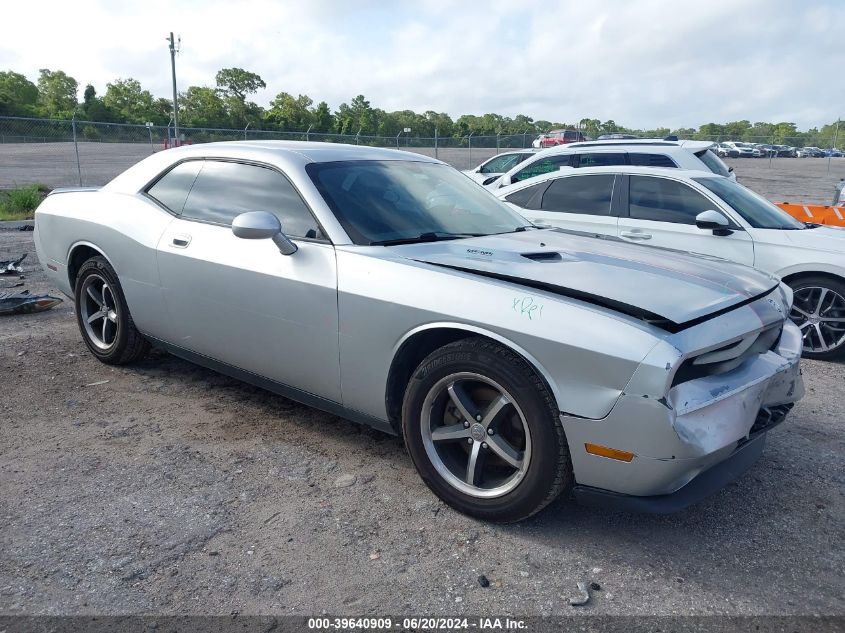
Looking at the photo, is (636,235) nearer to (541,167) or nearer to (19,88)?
(541,167)

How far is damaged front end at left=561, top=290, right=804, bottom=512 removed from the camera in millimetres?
2426

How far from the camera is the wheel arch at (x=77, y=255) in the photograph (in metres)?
4.71

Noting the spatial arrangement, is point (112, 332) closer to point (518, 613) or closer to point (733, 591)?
point (518, 613)

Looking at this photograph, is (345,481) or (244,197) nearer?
(345,481)

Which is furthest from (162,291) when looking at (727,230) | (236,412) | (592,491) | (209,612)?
(727,230)

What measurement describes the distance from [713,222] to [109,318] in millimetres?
4661

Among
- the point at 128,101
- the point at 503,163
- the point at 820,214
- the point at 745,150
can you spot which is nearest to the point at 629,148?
the point at 820,214

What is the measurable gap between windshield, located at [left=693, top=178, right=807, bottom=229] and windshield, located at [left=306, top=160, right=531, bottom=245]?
279cm

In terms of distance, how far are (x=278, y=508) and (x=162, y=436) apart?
3.53ft

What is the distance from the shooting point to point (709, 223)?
18.6 ft

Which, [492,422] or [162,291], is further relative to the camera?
[162,291]

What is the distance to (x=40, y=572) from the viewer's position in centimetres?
256

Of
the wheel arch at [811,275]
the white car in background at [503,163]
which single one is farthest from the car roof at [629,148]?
the white car in background at [503,163]

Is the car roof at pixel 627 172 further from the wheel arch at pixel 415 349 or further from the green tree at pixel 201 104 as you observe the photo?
the green tree at pixel 201 104
